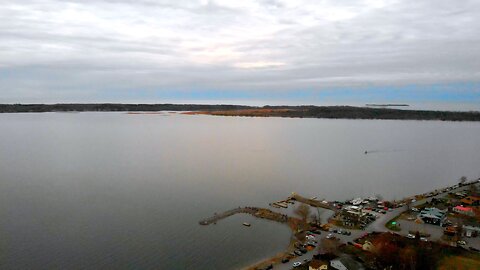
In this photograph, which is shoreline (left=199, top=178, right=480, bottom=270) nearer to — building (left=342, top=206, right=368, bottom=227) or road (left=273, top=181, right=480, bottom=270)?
road (left=273, top=181, right=480, bottom=270)

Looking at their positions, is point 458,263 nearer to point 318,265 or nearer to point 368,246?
point 368,246

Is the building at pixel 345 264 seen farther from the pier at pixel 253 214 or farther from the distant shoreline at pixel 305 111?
the distant shoreline at pixel 305 111

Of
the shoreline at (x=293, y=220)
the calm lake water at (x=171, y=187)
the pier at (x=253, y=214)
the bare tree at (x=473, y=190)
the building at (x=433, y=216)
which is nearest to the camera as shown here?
the shoreline at (x=293, y=220)

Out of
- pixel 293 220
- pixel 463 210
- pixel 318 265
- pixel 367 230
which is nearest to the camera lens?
pixel 318 265

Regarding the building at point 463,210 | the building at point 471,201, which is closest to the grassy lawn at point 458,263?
the building at point 463,210

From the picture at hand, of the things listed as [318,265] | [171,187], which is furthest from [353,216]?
[171,187]

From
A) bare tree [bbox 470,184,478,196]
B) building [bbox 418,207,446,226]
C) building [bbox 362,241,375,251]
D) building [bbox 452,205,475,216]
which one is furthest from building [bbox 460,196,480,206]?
building [bbox 362,241,375,251]
